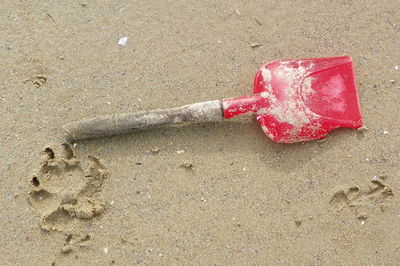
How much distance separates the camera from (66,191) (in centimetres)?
221

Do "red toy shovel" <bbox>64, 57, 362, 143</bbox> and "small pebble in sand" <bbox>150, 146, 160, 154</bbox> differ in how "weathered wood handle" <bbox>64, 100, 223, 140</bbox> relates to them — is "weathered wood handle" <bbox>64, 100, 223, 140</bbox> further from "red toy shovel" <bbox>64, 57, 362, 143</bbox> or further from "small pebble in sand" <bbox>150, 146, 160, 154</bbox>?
"small pebble in sand" <bbox>150, 146, 160, 154</bbox>

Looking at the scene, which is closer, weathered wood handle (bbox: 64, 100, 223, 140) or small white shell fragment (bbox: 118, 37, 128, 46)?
weathered wood handle (bbox: 64, 100, 223, 140)

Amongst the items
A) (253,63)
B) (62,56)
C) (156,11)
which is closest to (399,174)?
(253,63)

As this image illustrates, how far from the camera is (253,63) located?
2.34 meters

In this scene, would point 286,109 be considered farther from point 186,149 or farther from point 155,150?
point 155,150

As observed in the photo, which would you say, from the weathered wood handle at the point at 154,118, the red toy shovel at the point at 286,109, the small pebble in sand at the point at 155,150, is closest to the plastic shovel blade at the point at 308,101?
the red toy shovel at the point at 286,109

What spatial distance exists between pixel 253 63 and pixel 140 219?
1242 millimetres

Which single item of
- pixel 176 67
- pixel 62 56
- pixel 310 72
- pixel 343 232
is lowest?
pixel 343 232

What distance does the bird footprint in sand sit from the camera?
7.21 feet

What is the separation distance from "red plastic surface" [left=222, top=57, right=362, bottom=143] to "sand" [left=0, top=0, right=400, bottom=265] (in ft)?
0.41

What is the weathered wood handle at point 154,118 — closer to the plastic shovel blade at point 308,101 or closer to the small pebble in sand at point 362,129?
the plastic shovel blade at point 308,101

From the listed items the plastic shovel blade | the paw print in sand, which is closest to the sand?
the paw print in sand

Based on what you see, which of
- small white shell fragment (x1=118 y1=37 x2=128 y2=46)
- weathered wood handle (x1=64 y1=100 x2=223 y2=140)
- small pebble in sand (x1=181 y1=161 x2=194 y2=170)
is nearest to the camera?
weathered wood handle (x1=64 y1=100 x2=223 y2=140)

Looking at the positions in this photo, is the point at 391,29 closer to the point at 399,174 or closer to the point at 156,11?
the point at 399,174
